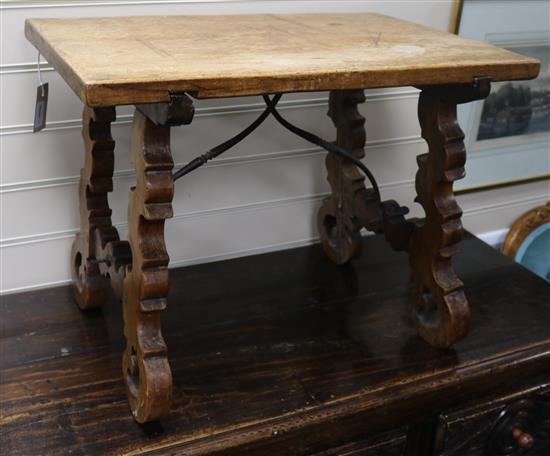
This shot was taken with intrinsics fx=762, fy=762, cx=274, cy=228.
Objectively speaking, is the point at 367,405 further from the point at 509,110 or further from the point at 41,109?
the point at 509,110

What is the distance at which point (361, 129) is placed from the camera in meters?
1.49

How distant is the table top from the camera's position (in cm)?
91

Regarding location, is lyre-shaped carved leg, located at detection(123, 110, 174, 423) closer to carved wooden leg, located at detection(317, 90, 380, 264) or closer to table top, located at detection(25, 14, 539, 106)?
table top, located at detection(25, 14, 539, 106)

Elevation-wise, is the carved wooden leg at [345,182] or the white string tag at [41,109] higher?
the white string tag at [41,109]

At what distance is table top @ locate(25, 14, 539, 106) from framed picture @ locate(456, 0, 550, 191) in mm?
418

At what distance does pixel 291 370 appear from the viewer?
4.13 ft

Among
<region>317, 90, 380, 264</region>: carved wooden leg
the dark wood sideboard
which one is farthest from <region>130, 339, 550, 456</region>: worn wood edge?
<region>317, 90, 380, 264</region>: carved wooden leg

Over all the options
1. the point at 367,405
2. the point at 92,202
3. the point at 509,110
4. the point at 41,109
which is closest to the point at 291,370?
the point at 367,405

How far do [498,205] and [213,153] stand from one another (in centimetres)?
104

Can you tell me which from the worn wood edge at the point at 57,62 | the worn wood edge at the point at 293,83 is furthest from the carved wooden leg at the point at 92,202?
the worn wood edge at the point at 293,83

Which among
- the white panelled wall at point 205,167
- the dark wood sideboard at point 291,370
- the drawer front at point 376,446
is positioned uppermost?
the white panelled wall at point 205,167

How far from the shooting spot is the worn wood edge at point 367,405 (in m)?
1.09

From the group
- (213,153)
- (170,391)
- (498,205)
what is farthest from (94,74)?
(498,205)

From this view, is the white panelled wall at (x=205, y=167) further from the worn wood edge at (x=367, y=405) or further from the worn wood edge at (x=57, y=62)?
the worn wood edge at (x=367, y=405)
